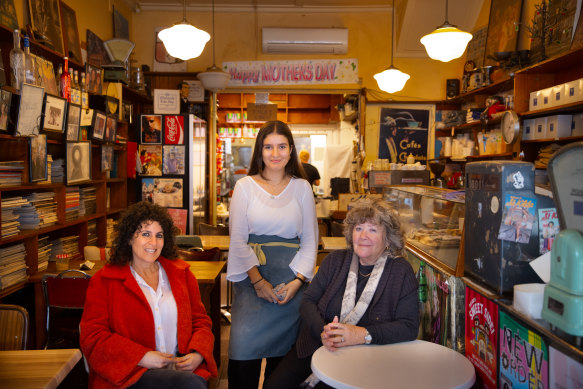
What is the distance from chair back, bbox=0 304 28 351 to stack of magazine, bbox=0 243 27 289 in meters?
1.58

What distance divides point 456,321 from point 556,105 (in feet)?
9.98

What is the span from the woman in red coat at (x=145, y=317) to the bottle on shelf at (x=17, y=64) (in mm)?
2015

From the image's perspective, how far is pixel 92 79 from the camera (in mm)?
5059

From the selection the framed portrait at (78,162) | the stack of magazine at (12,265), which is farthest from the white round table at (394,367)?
the framed portrait at (78,162)

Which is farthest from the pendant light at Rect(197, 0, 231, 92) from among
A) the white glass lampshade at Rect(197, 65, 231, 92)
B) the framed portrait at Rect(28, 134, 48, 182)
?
the framed portrait at Rect(28, 134, 48, 182)

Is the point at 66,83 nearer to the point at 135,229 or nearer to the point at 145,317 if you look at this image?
the point at 135,229

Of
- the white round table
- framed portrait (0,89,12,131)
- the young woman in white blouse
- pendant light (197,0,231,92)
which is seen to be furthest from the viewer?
pendant light (197,0,231,92)

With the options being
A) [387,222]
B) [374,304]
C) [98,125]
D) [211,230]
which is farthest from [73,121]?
[374,304]

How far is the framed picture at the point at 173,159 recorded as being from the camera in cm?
666

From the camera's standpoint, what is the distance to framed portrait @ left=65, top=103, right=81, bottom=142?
4418 millimetres

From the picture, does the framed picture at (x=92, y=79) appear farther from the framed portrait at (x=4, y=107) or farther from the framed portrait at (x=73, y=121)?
the framed portrait at (x=4, y=107)

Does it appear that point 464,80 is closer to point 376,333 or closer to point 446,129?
point 446,129

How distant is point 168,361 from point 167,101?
16.5 feet

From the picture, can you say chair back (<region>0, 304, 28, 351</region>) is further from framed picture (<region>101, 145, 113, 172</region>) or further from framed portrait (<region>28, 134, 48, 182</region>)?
framed picture (<region>101, 145, 113, 172</region>)
